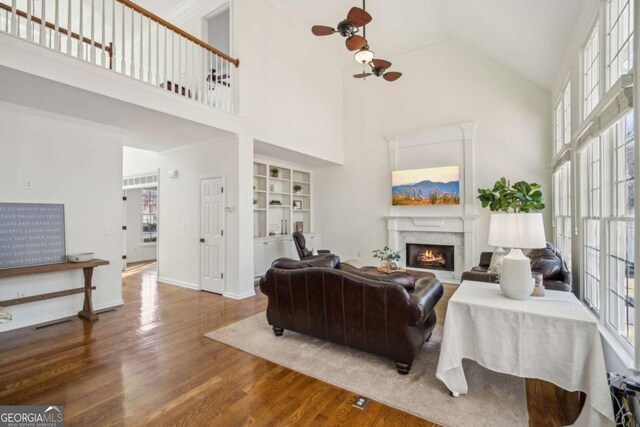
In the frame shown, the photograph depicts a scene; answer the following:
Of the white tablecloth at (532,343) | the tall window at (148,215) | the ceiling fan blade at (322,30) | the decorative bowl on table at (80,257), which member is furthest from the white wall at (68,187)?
the tall window at (148,215)

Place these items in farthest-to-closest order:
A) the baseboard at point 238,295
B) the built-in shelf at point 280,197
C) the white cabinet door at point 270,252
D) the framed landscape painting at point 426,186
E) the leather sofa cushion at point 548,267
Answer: the built-in shelf at point 280,197
the white cabinet door at point 270,252
the framed landscape painting at point 426,186
the baseboard at point 238,295
the leather sofa cushion at point 548,267

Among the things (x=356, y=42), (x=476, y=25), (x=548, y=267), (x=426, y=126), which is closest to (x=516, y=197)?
(x=548, y=267)

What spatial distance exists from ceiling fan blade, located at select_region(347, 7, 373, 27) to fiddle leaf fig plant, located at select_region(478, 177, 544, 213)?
12.3ft

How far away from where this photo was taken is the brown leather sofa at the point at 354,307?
97.0 inches

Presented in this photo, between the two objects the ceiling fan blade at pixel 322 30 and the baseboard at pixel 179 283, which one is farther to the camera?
the baseboard at pixel 179 283

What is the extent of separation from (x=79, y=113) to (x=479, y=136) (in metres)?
6.83

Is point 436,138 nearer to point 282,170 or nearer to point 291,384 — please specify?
point 282,170

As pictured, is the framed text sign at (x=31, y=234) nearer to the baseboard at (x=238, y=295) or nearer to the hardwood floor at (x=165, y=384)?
the hardwood floor at (x=165, y=384)

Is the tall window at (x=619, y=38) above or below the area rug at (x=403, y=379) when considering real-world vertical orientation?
above

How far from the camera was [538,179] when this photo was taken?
5.48 m

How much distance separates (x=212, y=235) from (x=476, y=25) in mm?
5818

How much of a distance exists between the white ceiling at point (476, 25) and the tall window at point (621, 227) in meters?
1.68

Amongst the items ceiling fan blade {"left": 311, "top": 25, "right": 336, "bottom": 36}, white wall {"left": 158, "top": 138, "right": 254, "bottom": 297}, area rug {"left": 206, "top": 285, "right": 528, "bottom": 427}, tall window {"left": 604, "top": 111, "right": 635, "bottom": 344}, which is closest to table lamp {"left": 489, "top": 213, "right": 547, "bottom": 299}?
tall window {"left": 604, "top": 111, "right": 635, "bottom": 344}

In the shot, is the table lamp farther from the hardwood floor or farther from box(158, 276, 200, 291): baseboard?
box(158, 276, 200, 291): baseboard
